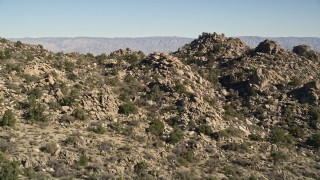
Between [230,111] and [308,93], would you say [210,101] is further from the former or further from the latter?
[308,93]

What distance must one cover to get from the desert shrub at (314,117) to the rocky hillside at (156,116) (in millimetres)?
107

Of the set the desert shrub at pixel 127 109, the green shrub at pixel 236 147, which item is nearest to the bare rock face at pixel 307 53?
the green shrub at pixel 236 147

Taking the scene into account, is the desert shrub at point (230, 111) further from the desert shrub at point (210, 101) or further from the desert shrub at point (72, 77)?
the desert shrub at point (72, 77)

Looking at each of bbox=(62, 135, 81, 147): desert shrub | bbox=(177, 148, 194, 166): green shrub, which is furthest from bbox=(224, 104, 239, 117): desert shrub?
bbox=(62, 135, 81, 147): desert shrub

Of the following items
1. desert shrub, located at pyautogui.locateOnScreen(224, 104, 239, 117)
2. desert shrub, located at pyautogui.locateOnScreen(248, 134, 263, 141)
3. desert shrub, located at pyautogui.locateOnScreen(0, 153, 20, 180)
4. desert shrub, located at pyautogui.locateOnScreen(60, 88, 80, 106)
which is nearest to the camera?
desert shrub, located at pyautogui.locateOnScreen(0, 153, 20, 180)

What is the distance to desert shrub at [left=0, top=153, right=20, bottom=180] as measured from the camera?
65.5 feet

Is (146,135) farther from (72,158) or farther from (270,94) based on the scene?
(270,94)

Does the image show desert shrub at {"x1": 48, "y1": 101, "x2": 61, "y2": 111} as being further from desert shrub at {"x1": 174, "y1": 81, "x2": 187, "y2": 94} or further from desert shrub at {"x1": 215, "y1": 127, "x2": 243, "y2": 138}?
desert shrub at {"x1": 215, "y1": 127, "x2": 243, "y2": 138}

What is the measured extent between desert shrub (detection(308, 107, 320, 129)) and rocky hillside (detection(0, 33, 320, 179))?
0.11m

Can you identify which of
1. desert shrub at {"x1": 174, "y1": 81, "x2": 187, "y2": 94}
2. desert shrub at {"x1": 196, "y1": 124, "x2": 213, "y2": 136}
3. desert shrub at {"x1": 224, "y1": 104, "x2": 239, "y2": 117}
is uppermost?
desert shrub at {"x1": 174, "y1": 81, "x2": 187, "y2": 94}

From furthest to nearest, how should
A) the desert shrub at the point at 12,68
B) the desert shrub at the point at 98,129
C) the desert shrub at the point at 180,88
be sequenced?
the desert shrub at the point at 180,88 < the desert shrub at the point at 12,68 < the desert shrub at the point at 98,129

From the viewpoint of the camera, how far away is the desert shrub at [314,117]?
37219 millimetres

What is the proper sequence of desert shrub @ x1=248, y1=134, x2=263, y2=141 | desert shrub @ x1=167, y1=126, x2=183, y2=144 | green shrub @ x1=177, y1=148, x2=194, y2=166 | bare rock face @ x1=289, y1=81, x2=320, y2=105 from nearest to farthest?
green shrub @ x1=177, y1=148, x2=194, y2=166
desert shrub @ x1=167, y1=126, x2=183, y2=144
desert shrub @ x1=248, y1=134, x2=263, y2=141
bare rock face @ x1=289, y1=81, x2=320, y2=105

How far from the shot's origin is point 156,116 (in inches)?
1378
